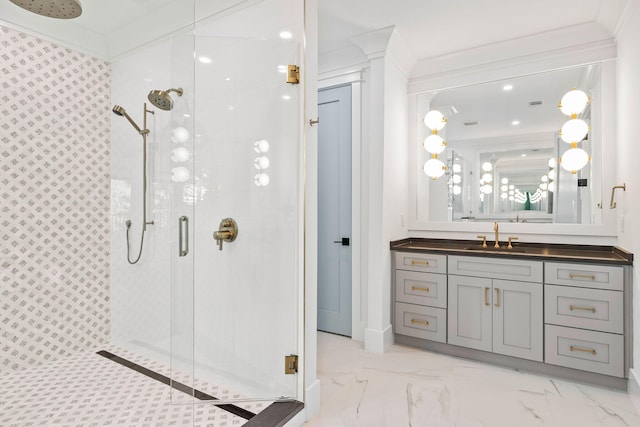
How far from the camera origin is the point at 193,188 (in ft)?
6.30

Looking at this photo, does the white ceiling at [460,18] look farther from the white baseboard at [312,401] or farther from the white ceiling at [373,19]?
the white baseboard at [312,401]

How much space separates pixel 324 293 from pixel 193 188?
5.68ft

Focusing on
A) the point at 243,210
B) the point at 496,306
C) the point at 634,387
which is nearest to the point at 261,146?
the point at 243,210

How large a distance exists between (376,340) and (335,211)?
116 cm

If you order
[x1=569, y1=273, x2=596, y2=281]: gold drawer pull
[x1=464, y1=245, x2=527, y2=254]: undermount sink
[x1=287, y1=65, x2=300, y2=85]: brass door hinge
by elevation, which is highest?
[x1=287, y1=65, x2=300, y2=85]: brass door hinge

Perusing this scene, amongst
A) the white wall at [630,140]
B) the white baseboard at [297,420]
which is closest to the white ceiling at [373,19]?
the white wall at [630,140]

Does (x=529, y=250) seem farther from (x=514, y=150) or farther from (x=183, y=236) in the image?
(x=183, y=236)

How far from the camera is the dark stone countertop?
7.32 feet

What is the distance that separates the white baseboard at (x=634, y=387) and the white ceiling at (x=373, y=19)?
2293mm

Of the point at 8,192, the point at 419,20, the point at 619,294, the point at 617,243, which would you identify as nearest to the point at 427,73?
the point at 419,20

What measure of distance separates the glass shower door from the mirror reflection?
6.11ft

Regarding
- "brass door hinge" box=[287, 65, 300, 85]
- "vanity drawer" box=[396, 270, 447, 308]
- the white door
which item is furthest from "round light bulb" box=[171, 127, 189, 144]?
"vanity drawer" box=[396, 270, 447, 308]

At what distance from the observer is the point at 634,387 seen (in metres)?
2.03

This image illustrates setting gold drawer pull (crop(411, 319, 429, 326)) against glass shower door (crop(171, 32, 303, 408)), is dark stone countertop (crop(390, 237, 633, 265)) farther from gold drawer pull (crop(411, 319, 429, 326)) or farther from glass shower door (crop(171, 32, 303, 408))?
glass shower door (crop(171, 32, 303, 408))
